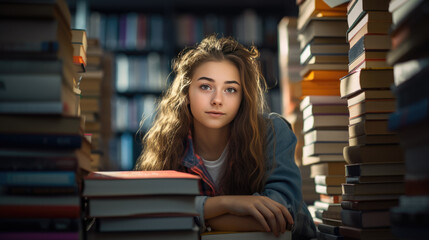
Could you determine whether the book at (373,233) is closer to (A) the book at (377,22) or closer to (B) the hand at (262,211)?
Answer: (B) the hand at (262,211)

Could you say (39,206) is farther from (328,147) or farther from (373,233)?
(328,147)

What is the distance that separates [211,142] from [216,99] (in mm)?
202

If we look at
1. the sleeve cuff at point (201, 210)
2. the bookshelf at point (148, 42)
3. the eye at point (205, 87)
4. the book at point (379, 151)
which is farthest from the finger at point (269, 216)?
the bookshelf at point (148, 42)

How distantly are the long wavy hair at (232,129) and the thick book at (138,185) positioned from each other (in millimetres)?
451

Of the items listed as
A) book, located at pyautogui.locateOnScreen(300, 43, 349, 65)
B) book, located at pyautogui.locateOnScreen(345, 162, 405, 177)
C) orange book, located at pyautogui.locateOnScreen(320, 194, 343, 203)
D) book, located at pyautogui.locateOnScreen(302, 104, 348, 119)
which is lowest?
orange book, located at pyautogui.locateOnScreen(320, 194, 343, 203)

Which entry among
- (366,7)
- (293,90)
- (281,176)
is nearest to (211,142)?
(281,176)

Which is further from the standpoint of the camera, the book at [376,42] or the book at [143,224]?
the book at [376,42]

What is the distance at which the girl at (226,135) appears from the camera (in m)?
1.20

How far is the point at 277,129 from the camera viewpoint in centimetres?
131

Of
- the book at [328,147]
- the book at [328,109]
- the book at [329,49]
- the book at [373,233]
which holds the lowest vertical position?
the book at [373,233]

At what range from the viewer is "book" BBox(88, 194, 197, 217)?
0.76 meters

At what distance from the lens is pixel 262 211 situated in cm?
92

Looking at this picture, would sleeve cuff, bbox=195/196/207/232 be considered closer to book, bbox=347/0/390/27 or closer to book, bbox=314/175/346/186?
book, bbox=314/175/346/186

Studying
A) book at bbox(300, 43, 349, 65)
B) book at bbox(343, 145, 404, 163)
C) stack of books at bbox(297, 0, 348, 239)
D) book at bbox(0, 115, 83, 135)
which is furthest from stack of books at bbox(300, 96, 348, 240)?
book at bbox(0, 115, 83, 135)
